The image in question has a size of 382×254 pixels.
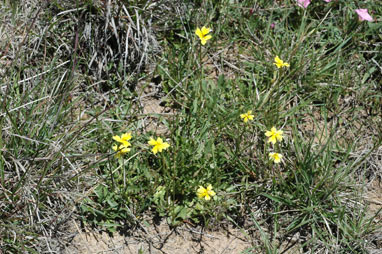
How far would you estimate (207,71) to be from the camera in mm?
3607

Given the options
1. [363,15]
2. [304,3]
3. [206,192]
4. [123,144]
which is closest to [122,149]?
[123,144]

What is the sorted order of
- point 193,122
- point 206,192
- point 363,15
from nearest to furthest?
point 206,192 < point 193,122 < point 363,15

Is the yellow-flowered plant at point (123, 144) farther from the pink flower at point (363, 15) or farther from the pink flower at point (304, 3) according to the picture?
the pink flower at point (363, 15)

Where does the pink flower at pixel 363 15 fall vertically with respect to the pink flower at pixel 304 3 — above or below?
below

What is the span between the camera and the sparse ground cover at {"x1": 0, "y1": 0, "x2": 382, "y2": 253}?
274 cm

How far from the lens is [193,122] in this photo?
127 inches

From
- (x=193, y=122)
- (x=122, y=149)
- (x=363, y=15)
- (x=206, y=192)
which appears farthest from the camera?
(x=363, y=15)

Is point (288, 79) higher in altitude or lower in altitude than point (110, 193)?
higher

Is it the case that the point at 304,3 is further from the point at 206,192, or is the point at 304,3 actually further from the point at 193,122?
the point at 206,192

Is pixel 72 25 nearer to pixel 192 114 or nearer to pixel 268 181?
pixel 192 114

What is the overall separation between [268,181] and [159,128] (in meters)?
0.81

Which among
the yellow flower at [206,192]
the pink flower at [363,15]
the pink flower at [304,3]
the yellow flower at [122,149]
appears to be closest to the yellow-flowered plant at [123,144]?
the yellow flower at [122,149]

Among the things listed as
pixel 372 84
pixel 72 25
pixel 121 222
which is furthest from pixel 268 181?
pixel 72 25

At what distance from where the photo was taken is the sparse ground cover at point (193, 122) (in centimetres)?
274
